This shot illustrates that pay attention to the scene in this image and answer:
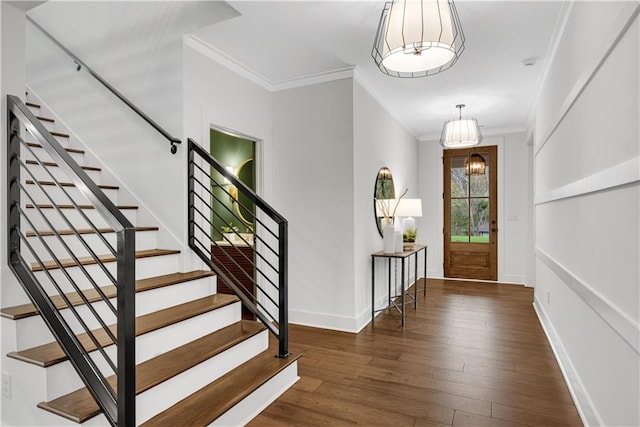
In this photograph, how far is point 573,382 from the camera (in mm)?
2473

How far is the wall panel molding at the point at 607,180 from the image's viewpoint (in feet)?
4.52

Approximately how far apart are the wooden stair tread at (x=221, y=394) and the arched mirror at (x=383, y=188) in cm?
227

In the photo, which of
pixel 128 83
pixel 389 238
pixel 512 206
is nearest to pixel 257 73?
pixel 128 83

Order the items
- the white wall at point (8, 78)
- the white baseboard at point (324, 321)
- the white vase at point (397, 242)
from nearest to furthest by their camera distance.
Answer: the white wall at point (8, 78)
the white baseboard at point (324, 321)
the white vase at point (397, 242)

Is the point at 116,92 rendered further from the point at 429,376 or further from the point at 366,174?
the point at 429,376

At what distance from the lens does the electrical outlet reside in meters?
1.82

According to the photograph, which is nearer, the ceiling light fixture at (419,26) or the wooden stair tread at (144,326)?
the wooden stair tread at (144,326)

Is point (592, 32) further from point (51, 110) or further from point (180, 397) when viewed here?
point (51, 110)

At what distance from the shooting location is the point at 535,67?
3.59 m

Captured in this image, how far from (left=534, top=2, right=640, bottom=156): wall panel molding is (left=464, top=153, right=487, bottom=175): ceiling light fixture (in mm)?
3804

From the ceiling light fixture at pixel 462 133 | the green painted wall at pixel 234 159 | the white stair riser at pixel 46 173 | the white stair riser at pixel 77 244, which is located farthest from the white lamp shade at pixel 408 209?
the white stair riser at pixel 46 173

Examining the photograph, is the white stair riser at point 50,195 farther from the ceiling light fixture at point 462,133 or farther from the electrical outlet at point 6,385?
the ceiling light fixture at point 462,133

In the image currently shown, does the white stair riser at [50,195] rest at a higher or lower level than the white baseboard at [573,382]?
higher

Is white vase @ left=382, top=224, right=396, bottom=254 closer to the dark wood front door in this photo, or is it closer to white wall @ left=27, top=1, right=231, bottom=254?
white wall @ left=27, top=1, right=231, bottom=254
